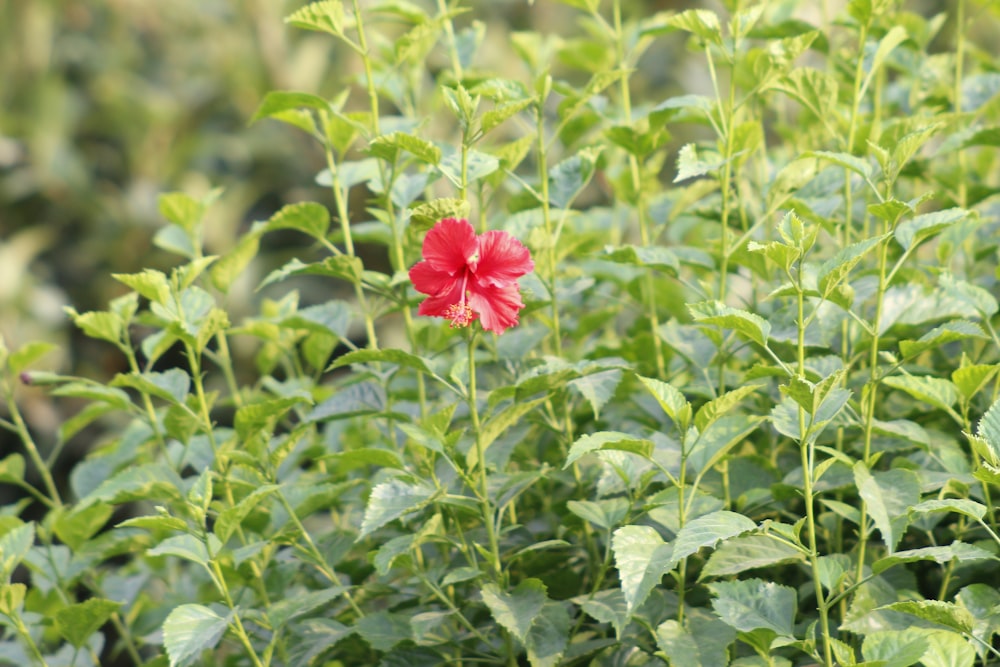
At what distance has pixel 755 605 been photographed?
2.56 ft

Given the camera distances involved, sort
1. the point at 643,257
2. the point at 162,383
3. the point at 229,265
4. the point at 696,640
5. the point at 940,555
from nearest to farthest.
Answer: the point at 940,555 → the point at 696,640 → the point at 643,257 → the point at 162,383 → the point at 229,265

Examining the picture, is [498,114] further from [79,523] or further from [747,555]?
[79,523]

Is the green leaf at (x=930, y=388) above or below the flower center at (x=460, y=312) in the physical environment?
below

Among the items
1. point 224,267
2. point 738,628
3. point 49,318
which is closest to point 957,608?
point 738,628

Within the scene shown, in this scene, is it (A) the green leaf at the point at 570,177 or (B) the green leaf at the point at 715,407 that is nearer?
(B) the green leaf at the point at 715,407

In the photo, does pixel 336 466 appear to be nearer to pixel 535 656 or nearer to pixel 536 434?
pixel 536 434

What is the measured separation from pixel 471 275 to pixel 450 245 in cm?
3

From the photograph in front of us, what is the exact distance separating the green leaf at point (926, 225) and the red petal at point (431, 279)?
1.11 feet

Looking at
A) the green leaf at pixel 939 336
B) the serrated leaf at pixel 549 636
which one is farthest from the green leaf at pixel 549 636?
the green leaf at pixel 939 336

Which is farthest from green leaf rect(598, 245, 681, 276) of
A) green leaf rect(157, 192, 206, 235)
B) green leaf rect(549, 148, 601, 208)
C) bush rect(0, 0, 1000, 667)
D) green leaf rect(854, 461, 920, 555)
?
green leaf rect(157, 192, 206, 235)

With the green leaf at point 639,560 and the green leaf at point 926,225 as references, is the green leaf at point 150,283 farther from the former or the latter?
the green leaf at point 926,225

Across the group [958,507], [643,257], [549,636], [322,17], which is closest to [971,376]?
[958,507]

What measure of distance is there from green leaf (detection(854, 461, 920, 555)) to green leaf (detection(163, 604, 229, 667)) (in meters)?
0.49

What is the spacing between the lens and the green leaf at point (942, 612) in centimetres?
71
